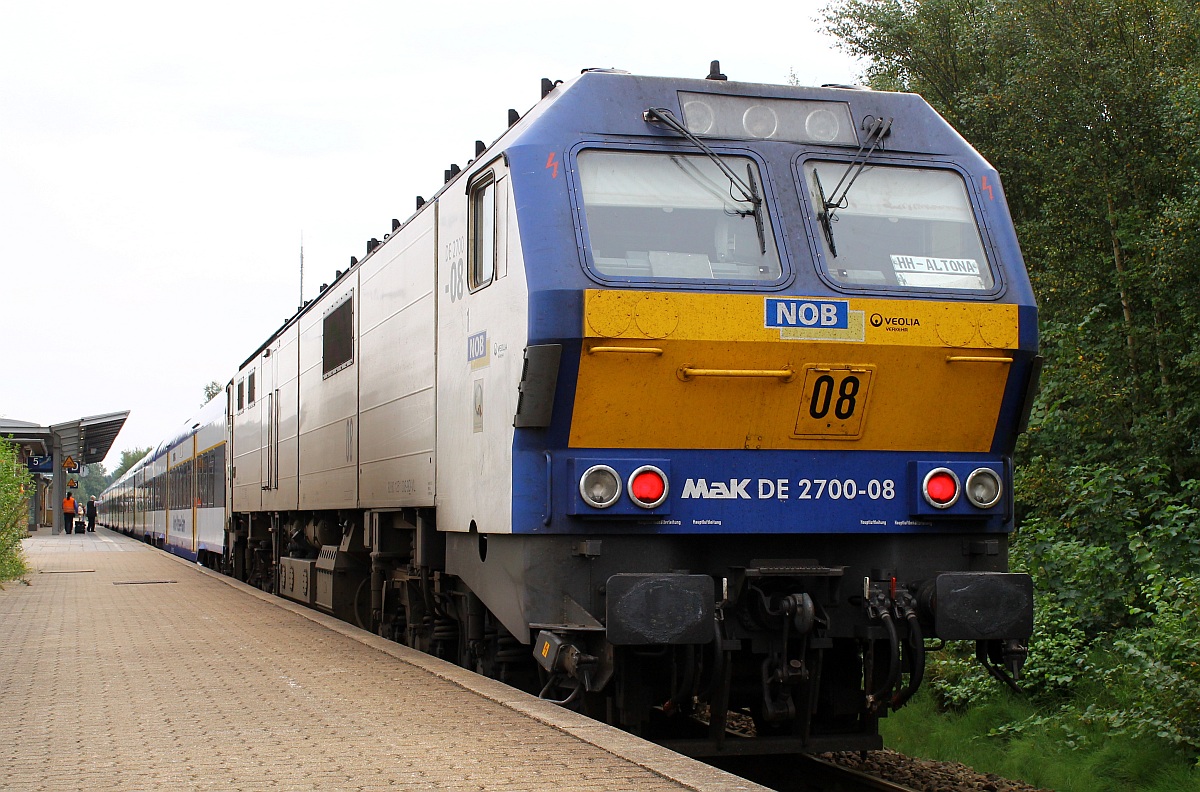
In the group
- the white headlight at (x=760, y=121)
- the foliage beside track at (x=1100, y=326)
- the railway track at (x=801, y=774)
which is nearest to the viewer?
the white headlight at (x=760, y=121)

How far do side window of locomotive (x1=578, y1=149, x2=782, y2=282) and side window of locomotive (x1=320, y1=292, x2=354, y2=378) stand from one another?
528cm

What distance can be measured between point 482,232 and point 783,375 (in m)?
1.95

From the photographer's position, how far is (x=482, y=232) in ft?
24.8

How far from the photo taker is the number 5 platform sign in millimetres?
6797

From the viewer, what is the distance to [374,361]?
10625 millimetres

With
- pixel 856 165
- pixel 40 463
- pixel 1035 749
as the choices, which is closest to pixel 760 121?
pixel 856 165

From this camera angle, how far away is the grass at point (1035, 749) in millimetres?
9492

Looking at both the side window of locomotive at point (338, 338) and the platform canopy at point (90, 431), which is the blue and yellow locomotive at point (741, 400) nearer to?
the side window of locomotive at point (338, 338)

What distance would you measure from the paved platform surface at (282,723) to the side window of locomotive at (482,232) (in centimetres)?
228

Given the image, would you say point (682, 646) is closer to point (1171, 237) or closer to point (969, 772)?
point (969, 772)

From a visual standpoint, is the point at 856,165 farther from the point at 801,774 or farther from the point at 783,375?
the point at 801,774

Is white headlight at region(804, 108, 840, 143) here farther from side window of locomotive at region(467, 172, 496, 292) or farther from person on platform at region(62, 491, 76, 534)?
person on platform at region(62, 491, 76, 534)

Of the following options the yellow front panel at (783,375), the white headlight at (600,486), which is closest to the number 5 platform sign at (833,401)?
the yellow front panel at (783,375)

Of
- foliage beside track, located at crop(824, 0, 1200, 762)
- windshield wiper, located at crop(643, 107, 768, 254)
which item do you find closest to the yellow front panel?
windshield wiper, located at crop(643, 107, 768, 254)
